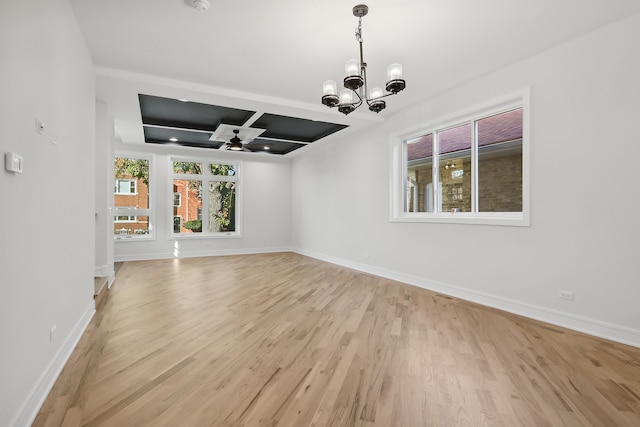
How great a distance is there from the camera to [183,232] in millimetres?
8383

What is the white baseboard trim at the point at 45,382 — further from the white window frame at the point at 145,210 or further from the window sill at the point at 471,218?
the white window frame at the point at 145,210

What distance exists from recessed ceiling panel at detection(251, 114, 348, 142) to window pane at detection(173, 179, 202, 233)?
2.87m

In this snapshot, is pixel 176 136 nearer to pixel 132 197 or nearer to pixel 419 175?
pixel 132 197

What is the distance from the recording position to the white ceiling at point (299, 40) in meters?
2.76

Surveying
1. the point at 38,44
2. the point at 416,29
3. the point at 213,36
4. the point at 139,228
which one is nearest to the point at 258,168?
the point at 139,228

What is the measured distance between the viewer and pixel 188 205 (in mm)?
8477

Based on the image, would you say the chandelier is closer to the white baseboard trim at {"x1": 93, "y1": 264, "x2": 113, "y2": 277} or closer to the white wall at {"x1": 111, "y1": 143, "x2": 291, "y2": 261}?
the white baseboard trim at {"x1": 93, "y1": 264, "x2": 113, "y2": 277}

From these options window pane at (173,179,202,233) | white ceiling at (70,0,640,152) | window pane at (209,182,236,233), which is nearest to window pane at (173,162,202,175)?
window pane at (173,179,202,233)

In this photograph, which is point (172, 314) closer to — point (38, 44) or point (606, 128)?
point (38, 44)

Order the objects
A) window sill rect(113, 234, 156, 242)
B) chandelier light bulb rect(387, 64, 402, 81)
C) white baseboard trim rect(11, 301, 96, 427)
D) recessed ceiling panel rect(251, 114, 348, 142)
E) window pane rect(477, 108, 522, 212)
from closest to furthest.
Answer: white baseboard trim rect(11, 301, 96, 427) < chandelier light bulb rect(387, 64, 402, 81) < window pane rect(477, 108, 522, 212) < recessed ceiling panel rect(251, 114, 348, 142) < window sill rect(113, 234, 156, 242)

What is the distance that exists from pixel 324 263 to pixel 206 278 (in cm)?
265

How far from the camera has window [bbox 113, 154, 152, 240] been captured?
7.69 metres

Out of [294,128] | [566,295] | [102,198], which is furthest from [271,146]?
[566,295]

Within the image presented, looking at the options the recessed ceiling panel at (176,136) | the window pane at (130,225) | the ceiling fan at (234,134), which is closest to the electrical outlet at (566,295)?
the ceiling fan at (234,134)
